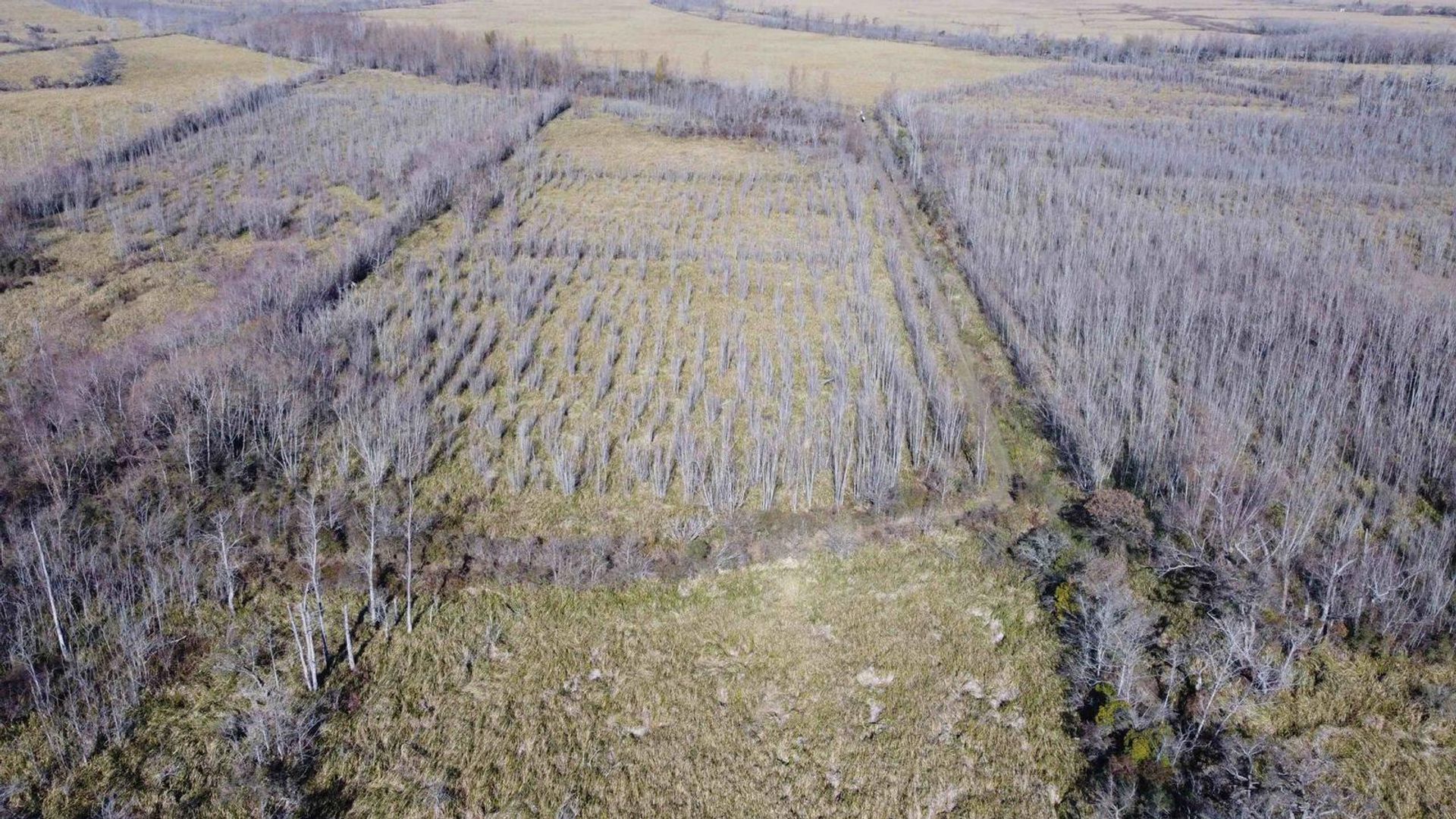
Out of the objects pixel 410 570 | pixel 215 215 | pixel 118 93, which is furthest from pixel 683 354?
pixel 118 93

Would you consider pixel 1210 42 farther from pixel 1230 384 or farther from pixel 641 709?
pixel 641 709

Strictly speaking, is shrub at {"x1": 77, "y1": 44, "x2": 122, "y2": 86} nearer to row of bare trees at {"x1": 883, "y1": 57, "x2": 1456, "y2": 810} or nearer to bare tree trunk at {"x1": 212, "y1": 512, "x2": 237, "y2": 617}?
row of bare trees at {"x1": 883, "y1": 57, "x2": 1456, "y2": 810}

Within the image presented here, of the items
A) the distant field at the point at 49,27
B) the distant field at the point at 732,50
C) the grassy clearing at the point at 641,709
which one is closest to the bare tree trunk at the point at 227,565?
the grassy clearing at the point at 641,709

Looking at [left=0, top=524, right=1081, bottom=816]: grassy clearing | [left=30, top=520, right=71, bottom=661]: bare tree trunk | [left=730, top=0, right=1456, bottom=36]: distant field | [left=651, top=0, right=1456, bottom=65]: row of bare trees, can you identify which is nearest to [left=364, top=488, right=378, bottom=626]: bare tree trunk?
[left=0, top=524, right=1081, bottom=816]: grassy clearing

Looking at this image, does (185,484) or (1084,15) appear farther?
(1084,15)

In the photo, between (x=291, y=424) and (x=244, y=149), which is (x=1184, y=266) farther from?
(x=244, y=149)
